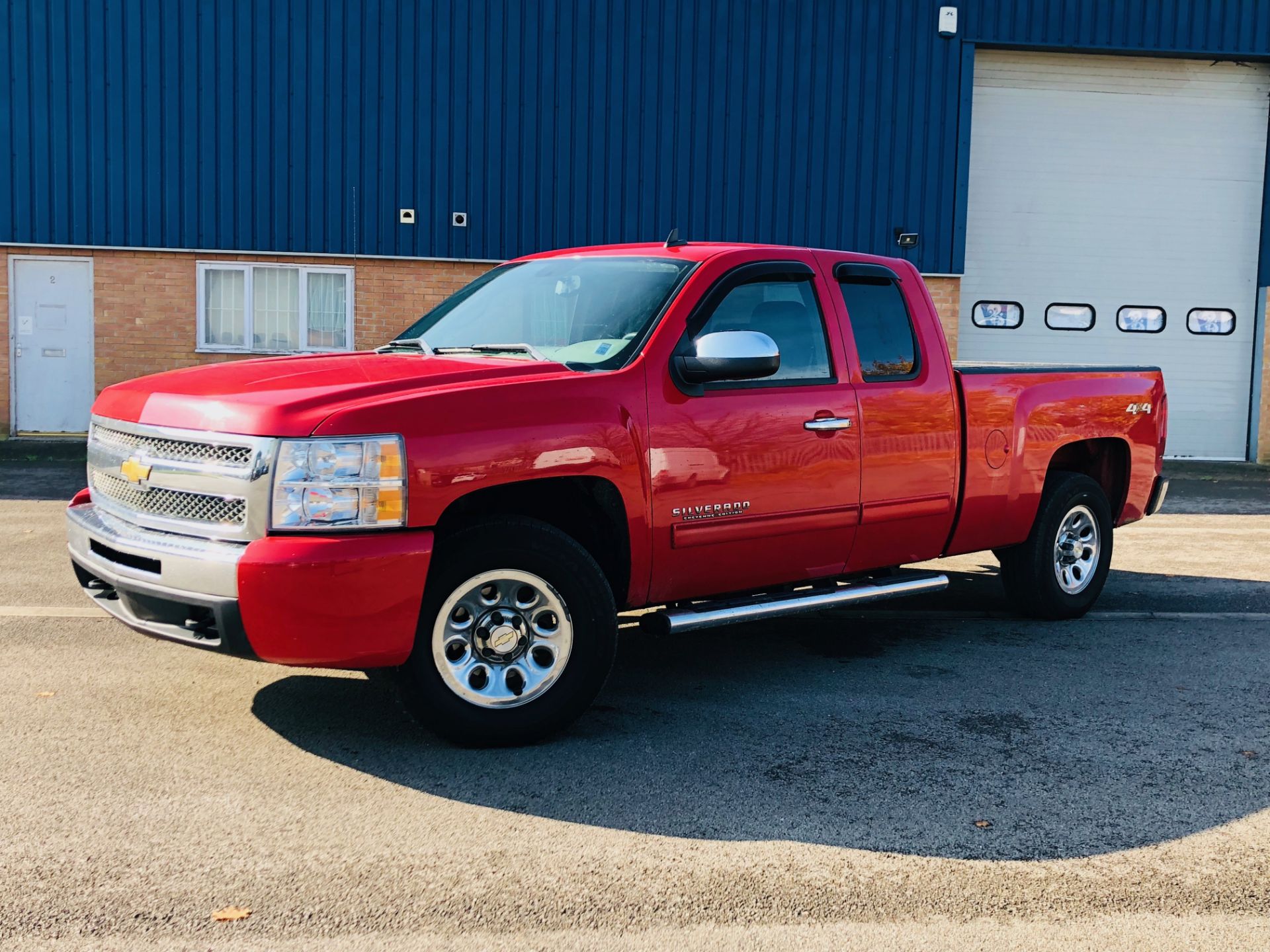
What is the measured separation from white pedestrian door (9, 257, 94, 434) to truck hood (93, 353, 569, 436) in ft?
44.4

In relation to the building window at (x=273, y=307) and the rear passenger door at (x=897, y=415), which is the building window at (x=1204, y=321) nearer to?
the building window at (x=273, y=307)

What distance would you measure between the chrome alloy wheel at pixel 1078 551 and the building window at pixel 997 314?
1202 centimetres

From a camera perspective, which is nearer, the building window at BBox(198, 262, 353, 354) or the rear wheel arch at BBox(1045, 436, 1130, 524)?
the rear wheel arch at BBox(1045, 436, 1130, 524)

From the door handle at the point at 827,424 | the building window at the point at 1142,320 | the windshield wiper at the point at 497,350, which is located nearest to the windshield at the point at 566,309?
the windshield wiper at the point at 497,350

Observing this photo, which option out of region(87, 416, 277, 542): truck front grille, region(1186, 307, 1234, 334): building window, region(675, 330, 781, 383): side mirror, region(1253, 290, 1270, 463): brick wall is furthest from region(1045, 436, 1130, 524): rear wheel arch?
region(1253, 290, 1270, 463): brick wall

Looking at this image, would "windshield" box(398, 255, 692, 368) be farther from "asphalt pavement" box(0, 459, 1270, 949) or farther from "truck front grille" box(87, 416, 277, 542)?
"asphalt pavement" box(0, 459, 1270, 949)

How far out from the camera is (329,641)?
4320mm

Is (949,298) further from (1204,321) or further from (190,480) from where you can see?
(190,480)

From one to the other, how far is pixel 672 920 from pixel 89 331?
16482mm

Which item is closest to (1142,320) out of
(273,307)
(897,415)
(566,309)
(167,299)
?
(273,307)

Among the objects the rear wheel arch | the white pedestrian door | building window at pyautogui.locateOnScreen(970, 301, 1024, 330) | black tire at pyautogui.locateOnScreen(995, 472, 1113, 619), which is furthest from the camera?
building window at pyautogui.locateOnScreen(970, 301, 1024, 330)

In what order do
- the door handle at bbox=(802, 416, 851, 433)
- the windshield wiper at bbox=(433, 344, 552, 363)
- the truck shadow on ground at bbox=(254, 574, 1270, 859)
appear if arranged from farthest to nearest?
the door handle at bbox=(802, 416, 851, 433), the windshield wiper at bbox=(433, 344, 552, 363), the truck shadow on ground at bbox=(254, 574, 1270, 859)

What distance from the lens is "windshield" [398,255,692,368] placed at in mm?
5359

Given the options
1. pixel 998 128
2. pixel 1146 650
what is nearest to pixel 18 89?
pixel 998 128
